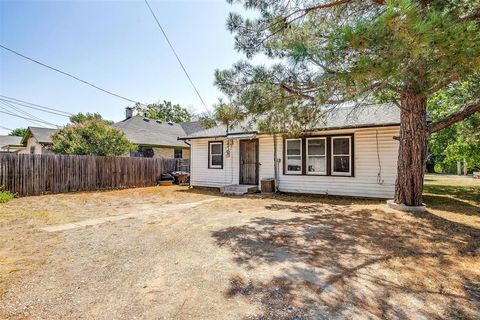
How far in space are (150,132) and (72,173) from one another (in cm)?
939

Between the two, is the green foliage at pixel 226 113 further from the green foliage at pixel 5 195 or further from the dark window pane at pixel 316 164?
the green foliage at pixel 5 195

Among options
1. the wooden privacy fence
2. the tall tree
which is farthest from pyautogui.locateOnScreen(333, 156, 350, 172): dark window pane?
the wooden privacy fence

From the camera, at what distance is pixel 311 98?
20.2ft

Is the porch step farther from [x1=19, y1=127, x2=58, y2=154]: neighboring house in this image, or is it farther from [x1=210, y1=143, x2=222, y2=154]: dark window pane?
[x1=19, y1=127, x2=58, y2=154]: neighboring house

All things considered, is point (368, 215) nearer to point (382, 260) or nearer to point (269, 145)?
point (382, 260)

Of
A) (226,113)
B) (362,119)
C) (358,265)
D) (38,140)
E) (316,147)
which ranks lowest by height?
(358,265)

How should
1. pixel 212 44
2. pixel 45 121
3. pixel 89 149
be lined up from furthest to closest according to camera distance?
pixel 45 121 → pixel 89 149 → pixel 212 44

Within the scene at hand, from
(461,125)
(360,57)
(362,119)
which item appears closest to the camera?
(360,57)

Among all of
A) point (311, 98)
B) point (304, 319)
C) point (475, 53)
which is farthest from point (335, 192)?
point (304, 319)

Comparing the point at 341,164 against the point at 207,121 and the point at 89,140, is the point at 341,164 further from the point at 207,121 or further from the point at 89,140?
the point at 89,140

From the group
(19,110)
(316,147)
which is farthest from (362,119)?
(19,110)

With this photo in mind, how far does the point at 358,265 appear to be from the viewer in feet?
11.3

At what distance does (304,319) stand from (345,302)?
1.77 feet

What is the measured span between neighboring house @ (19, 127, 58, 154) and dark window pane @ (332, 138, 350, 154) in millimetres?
17852
